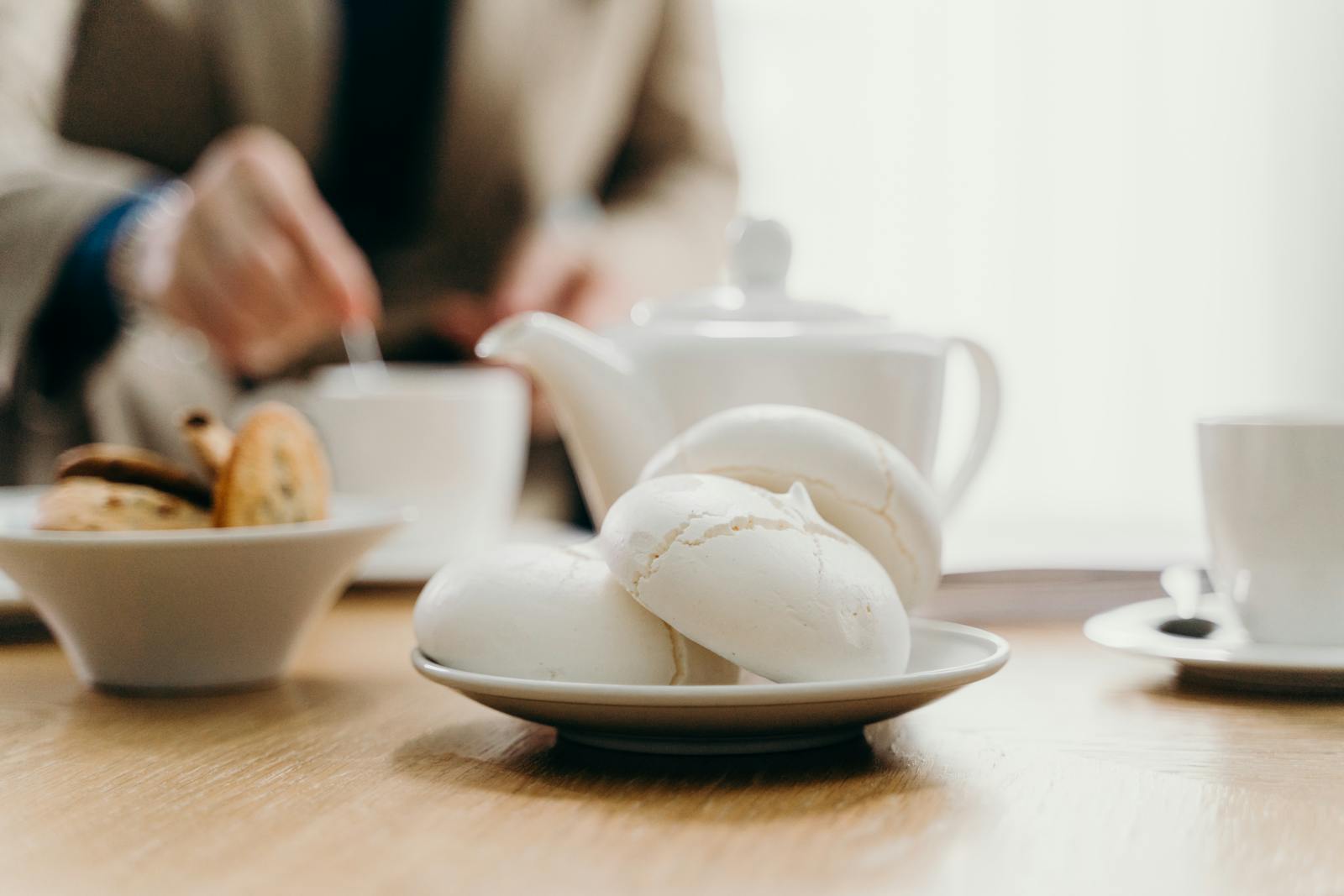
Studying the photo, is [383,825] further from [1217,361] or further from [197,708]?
[1217,361]

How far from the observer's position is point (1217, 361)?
6.48 feet

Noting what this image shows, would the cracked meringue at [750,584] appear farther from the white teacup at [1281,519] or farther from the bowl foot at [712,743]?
the white teacup at [1281,519]

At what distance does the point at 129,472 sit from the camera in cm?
42

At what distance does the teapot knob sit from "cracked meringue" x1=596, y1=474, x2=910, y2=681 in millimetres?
265

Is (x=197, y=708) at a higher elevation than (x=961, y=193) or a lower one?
lower

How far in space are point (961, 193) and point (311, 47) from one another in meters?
1.16

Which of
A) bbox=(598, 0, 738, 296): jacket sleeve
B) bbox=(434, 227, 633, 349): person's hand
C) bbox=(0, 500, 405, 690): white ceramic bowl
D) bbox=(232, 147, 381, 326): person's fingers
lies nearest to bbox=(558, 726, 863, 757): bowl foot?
bbox=(0, 500, 405, 690): white ceramic bowl

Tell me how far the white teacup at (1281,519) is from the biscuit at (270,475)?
0.32m

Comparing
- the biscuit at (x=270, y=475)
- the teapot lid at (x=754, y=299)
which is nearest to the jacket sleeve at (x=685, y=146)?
the teapot lid at (x=754, y=299)

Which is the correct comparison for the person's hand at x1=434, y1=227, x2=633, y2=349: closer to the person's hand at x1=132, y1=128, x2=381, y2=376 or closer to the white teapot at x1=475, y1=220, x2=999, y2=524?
the person's hand at x1=132, y1=128, x2=381, y2=376

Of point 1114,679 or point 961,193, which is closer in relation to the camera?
point 1114,679

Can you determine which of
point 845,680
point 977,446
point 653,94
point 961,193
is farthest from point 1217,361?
point 845,680

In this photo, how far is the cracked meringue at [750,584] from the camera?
0.89 ft

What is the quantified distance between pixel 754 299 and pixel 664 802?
299 mm
